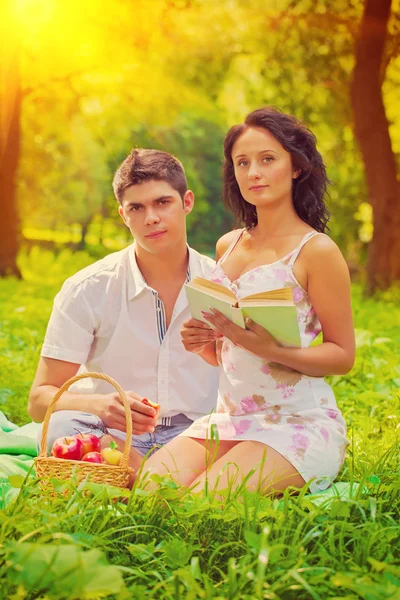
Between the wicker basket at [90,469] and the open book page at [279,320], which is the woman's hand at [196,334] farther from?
the wicker basket at [90,469]

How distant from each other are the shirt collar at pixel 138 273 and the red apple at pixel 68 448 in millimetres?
926

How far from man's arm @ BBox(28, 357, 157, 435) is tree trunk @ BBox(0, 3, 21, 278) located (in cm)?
1140

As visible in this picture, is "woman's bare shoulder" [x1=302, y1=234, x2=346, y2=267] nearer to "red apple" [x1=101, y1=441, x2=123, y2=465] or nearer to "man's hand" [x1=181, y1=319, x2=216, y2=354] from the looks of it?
"man's hand" [x1=181, y1=319, x2=216, y2=354]

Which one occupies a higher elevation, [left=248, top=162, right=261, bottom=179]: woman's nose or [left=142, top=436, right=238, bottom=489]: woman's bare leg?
[left=248, top=162, right=261, bottom=179]: woman's nose

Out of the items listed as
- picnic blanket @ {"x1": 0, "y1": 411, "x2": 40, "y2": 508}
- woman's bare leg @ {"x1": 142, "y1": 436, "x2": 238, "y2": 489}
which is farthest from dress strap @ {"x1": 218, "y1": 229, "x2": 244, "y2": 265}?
picnic blanket @ {"x1": 0, "y1": 411, "x2": 40, "y2": 508}

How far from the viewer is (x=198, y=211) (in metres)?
37.0

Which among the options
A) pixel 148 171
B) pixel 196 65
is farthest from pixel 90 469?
pixel 196 65

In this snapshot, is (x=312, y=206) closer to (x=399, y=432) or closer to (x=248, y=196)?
(x=248, y=196)

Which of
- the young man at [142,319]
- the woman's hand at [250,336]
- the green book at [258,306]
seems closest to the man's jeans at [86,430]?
the young man at [142,319]

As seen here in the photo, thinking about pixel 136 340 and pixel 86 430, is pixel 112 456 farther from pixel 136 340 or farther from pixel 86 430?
pixel 136 340

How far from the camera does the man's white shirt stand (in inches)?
164

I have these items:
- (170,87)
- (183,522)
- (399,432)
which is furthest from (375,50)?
(183,522)

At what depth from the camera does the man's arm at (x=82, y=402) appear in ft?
11.6

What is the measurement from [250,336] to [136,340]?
1.00m
